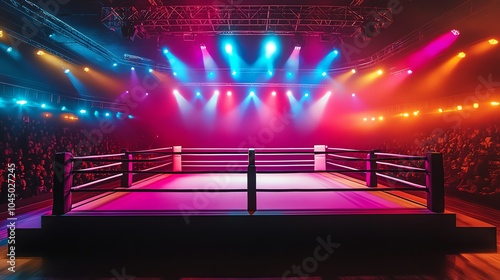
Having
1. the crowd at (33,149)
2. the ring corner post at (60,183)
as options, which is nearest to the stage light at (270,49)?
the crowd at (33,149)

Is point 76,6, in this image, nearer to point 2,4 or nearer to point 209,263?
point 2,4

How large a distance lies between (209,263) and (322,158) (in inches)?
167

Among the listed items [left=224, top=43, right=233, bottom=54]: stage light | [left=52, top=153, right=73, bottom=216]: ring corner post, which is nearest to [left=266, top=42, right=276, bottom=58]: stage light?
[left=224, top=43, right=233, bottom=54]: stage light

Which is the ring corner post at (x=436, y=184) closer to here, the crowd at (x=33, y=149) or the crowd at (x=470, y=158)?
the crowd at (x=470, y=158)

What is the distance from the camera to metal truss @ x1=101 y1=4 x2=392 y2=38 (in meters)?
5.28

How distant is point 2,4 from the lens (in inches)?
167

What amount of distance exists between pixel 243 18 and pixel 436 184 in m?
5.22

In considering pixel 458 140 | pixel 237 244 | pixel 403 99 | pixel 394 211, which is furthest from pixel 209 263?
pixel 403 99

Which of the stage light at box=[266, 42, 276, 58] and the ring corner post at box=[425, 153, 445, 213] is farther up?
the stage light at box=[266, 42, 276, 58]

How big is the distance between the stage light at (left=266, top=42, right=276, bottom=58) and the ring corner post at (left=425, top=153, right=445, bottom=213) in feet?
19.5

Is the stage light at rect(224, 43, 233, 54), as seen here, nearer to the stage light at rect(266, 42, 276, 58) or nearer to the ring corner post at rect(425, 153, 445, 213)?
the stage light at rect(266, 42, 276, 58)

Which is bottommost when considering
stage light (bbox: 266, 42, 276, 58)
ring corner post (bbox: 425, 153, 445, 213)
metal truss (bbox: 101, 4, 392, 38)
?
ring corner post (bbox: 425, 153, 445, 213)

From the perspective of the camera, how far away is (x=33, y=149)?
230 inches

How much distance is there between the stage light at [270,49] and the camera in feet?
24.1
